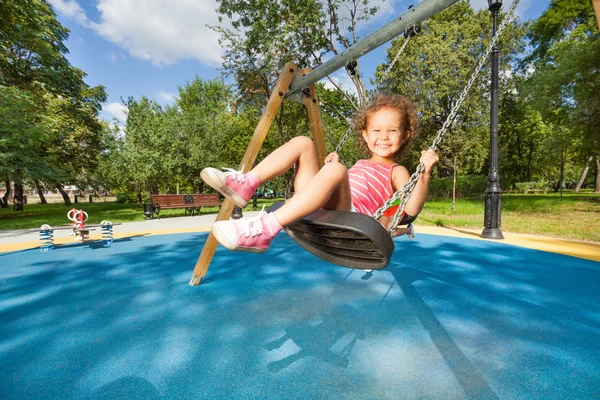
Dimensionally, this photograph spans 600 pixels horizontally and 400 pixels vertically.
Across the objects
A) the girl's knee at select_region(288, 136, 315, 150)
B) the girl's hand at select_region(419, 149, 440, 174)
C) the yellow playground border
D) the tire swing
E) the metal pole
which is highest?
the metal pole

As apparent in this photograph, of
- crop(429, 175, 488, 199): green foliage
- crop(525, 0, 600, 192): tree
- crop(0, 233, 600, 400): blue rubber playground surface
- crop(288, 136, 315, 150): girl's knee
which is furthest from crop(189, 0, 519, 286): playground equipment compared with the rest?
crop(429, 175, 488, 199): green foliage

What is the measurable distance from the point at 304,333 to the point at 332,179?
1.44 m

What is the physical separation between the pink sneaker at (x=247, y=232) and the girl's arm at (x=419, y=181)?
952mm

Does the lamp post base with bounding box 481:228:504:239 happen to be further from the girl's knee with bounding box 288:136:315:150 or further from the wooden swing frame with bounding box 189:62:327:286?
the girl's knee with bounding box 288:136:315:150

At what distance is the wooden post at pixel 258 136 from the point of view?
11.1 feet

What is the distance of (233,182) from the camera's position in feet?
5.98

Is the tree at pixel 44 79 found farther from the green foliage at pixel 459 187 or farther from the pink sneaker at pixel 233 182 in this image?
the green foliage at pixel 459 187

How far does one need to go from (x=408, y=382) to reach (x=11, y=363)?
8.60ft

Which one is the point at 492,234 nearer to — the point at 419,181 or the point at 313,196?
the point at 419,181

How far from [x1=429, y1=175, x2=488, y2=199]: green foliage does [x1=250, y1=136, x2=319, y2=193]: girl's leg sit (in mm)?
21358

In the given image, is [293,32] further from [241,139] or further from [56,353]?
[241,139]

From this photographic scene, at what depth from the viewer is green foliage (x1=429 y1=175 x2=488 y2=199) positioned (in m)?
21.2

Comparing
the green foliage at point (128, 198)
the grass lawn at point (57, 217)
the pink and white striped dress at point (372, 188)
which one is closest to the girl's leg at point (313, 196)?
the pink and white striped dress at point (372, 188)

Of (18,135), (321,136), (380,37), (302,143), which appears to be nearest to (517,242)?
(321,136)
